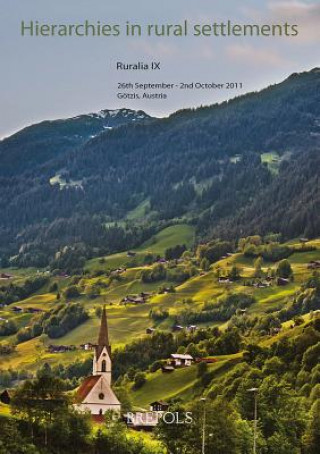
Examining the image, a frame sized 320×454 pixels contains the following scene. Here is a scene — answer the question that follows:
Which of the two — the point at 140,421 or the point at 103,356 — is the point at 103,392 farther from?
Result: the point at 103,356

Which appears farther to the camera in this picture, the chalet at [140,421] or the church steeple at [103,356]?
the church steeple at [103,356]

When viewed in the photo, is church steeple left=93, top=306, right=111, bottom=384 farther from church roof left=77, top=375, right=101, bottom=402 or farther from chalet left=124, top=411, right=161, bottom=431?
chalet left=124, top=411, right=161, bottom=431

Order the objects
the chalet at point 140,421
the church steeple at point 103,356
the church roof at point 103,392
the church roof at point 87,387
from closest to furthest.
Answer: the chalet at point 140,421 < the church roof at point 103,392 < the church roof at point 87,387 < the church steeple at point 103,356

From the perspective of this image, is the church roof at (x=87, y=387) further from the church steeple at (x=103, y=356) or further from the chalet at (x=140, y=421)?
the chalet at (x=140, y=421)

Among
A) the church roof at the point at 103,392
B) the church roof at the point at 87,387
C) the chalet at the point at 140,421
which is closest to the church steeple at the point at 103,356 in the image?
the church roof at the point at 87,387

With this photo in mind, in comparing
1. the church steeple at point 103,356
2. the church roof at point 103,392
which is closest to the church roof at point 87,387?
the church roof at point 103,392

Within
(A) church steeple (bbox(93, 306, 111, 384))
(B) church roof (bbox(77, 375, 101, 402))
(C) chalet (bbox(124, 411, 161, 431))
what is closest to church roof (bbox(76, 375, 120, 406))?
(B) church roof (bbox(77, 375, 101, 402))

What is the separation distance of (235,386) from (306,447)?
152 feet

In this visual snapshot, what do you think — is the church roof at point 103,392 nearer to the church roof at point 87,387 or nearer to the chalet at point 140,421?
the church roof at point 87,387

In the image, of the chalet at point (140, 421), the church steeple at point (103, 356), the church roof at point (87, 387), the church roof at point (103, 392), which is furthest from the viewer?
the church steeple at point (103, 356)

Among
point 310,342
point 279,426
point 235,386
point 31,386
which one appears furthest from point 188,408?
point 310,342

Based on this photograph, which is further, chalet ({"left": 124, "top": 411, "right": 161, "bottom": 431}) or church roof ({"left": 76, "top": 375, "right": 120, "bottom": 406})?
church roof ({"left": 76, "top": 375, "right": 120, "bottom": 406})

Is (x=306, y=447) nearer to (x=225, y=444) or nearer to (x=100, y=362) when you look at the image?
(x=225, y=444)

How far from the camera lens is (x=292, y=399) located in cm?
13050
